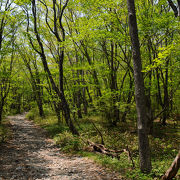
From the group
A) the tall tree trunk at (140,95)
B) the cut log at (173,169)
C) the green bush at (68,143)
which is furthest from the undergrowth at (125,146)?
the tall tree trunk at (140,95)

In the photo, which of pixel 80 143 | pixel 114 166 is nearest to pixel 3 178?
pixel 114 166

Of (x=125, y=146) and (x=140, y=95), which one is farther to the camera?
(x=125, y=146)

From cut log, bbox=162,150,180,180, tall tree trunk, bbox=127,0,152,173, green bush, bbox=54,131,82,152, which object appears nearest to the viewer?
cut log, bbox=162,150,180,180

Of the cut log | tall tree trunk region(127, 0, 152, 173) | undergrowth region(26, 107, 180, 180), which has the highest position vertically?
tall tree trunk region(127, 0, 152, 173)

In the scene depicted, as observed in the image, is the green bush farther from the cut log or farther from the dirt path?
the cut log

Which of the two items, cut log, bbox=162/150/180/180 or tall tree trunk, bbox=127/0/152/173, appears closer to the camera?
cut log, bbox=162/150/180/180

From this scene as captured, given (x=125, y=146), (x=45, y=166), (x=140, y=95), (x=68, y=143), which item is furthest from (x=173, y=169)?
(x=68, y=143)

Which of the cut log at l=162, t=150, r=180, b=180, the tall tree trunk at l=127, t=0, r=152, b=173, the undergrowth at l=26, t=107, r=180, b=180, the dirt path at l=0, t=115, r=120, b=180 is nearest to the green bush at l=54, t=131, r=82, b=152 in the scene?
the undergrowth at l=26, t=107, r=180, b=180

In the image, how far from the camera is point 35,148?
28.2 feet

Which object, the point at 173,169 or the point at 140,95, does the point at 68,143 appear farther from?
the point at 173,169

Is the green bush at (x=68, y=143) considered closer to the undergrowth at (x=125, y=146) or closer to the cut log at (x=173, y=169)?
the undergrowth at (x=125, y=146)

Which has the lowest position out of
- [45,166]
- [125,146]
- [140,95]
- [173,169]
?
[125,146]

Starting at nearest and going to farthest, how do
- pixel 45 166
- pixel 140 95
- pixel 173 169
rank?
1. pixel 173 169
2. pixel 140 95
3. pixel 45 166

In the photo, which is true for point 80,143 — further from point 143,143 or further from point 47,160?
point 143,143
